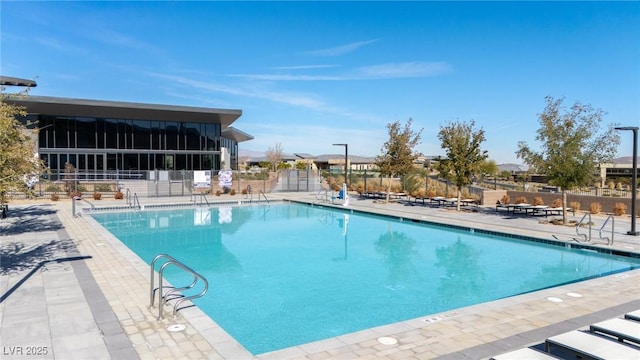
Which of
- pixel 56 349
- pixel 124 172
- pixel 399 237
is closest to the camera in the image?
pixel 56 349

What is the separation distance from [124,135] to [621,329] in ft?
107

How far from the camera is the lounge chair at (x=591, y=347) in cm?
393

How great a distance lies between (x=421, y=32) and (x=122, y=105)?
65.7 feet

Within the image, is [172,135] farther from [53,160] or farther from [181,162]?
[53,160]

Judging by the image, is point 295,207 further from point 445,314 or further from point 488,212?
point 445,314

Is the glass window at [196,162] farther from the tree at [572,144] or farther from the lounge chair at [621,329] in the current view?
the lounge chair at [621,329]

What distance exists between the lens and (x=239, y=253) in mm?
12172

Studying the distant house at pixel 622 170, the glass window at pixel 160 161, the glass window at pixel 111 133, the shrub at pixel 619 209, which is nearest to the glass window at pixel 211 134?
the glass window at pixel 160 161

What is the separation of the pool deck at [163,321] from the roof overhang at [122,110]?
2127 cm

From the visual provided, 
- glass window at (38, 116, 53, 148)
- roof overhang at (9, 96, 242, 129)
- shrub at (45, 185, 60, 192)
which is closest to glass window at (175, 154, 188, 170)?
roof overhang at (9, 96, 242, 129)

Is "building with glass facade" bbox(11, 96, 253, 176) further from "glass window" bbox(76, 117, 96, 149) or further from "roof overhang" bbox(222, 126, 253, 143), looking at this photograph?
"roof overhang" bbox(222, 126, 253, 143)

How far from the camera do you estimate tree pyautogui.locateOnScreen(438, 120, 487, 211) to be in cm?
1892

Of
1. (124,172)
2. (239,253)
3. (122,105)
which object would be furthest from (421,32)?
(124,172)

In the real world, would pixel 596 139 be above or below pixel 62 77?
below
